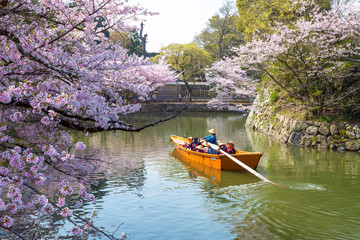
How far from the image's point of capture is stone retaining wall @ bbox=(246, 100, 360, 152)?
15.6 m

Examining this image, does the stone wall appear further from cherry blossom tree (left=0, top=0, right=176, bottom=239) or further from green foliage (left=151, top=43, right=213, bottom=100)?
green foliage (left=151, top=43, right=213, bottom=100)

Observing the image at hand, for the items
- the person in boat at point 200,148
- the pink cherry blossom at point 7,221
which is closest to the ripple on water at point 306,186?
the person in boat at point 200,148

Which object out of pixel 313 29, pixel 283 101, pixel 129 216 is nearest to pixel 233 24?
pixel 283 101

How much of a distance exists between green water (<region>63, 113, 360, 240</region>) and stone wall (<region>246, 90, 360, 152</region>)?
2.92ft

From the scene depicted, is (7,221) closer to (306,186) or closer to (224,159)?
(306,186)

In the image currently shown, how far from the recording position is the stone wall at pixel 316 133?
1564 centimetres

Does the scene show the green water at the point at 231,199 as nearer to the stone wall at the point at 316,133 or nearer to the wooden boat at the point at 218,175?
the wooden boat at the point at 218,175

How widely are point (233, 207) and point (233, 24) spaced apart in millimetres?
35193

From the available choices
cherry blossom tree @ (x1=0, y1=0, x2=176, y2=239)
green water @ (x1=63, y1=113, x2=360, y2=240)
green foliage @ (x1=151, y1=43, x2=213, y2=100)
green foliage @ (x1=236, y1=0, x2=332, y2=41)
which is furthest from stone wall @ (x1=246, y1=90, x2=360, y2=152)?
green foliage @ (x1=151, y1=43, x2=213, y2=100)

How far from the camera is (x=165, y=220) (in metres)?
7.55

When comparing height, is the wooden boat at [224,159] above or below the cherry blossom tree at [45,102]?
below

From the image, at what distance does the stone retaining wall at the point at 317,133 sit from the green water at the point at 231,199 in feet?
2.84

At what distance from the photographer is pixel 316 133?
16797 mm

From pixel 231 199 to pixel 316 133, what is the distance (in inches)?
369
